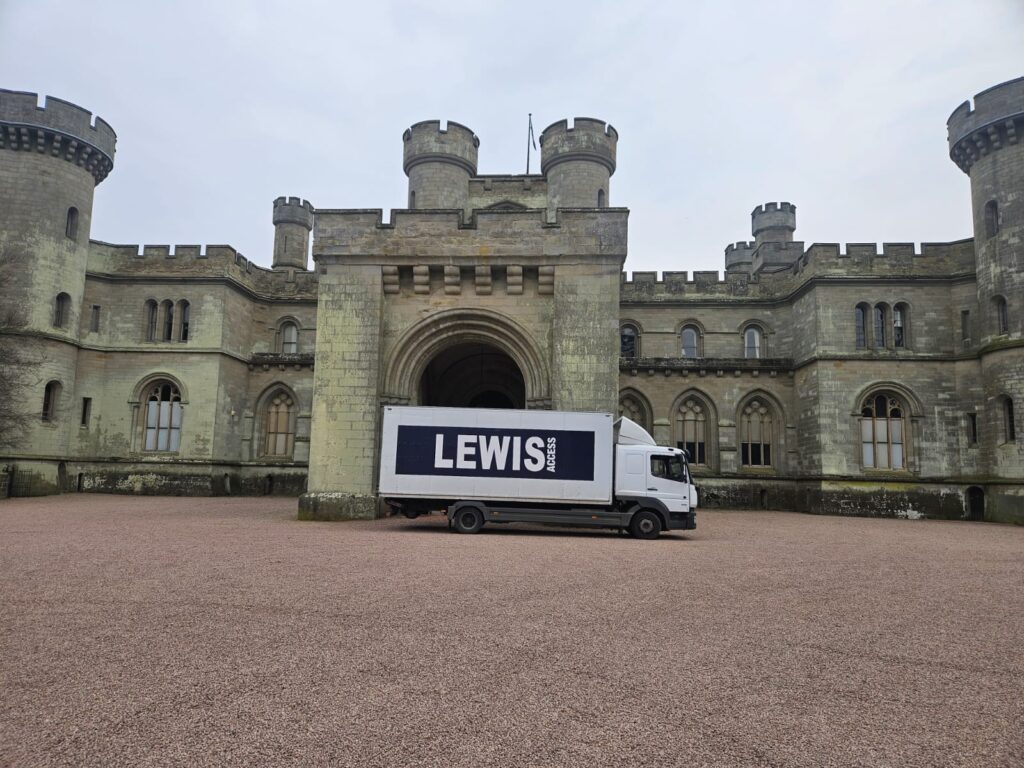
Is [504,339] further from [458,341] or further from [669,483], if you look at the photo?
[669,483]

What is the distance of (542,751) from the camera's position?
3742mm

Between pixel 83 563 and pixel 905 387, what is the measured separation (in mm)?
25094

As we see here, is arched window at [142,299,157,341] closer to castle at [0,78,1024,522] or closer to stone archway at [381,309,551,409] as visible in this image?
castle at [0,78,1024,522]

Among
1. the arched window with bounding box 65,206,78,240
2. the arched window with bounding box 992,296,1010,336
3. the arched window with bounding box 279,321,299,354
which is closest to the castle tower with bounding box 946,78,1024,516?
the arched window with bounding box 992,296,1010,336

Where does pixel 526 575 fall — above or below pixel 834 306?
Result: below

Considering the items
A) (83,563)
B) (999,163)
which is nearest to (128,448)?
(83,563)

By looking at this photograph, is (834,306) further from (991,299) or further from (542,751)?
(542,751)

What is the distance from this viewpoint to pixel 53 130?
24250mm

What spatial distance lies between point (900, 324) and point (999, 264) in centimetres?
355

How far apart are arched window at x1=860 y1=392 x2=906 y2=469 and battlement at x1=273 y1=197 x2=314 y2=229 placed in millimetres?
29679

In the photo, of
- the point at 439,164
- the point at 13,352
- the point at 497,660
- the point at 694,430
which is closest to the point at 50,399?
the point at 13,352

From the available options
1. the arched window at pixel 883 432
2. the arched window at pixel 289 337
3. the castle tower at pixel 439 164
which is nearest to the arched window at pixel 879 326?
the arched window at pixel 883 432

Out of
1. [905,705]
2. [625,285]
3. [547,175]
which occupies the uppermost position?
[547,175]

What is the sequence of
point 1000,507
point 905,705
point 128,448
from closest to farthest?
1. point 905,705
2. point 1000,507
3. point 128,448
